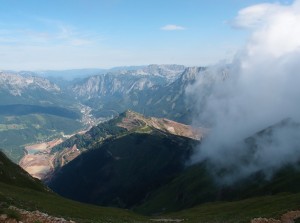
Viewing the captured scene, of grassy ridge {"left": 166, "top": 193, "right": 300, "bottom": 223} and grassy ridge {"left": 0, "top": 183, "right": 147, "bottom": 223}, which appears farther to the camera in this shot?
grassy ridge {"left": 166, "top": 193, "right": 300, "bottom": 223}

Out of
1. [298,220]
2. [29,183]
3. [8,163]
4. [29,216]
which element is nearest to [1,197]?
[29,216]

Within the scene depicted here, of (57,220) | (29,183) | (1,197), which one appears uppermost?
(57,220)

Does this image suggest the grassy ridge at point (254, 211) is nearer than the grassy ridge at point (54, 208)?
No

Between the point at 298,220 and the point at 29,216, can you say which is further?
the point at 298,220

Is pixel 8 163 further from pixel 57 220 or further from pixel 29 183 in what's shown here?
pixel 57 220

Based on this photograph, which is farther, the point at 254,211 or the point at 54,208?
the point at 254,211

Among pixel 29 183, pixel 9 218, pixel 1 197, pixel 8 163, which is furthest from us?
pixel 8 163

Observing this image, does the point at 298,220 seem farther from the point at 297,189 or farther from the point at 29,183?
the point at 297,189

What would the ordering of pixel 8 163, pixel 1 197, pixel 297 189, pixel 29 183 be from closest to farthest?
pixel 1 197, pixel 29 183, pixel 8 163, pixel 297 189

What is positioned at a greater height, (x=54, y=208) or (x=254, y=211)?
Answer: (x=54, y=208)

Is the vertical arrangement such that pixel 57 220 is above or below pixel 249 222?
above
